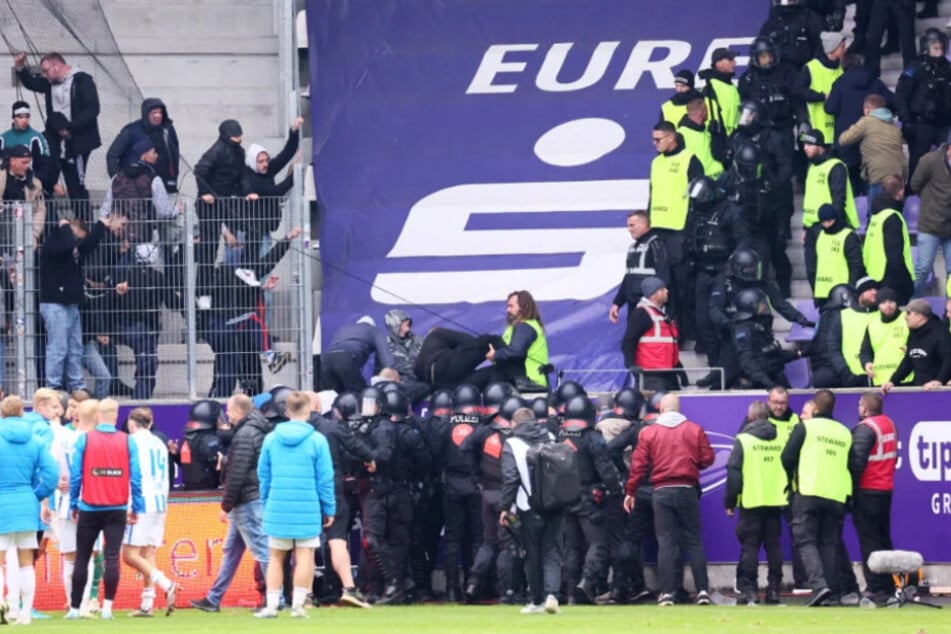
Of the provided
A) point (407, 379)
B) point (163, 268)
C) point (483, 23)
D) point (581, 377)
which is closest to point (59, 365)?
point (163, 268)

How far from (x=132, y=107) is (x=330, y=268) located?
113 inches

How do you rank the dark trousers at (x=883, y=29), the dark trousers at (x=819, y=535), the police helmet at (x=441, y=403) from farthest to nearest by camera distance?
the dark trousers at (x=883, y=29)
the police helmet at (x=441, y=403)
the dark trousers at (x=819, y=535)

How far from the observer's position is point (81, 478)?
1902 cm

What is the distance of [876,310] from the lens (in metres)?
22.5

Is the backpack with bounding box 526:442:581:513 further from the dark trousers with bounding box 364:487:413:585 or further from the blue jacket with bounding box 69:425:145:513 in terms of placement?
the blue jacket with bounding box 69:425:145:513

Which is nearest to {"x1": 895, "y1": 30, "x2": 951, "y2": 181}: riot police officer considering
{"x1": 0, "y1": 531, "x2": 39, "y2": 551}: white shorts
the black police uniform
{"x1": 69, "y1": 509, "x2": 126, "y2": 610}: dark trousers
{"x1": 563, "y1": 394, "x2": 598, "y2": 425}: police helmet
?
the black police uniform

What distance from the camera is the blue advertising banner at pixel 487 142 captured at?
26594 mm

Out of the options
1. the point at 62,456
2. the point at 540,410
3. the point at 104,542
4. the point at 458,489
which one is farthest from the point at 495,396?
the point at 104,542

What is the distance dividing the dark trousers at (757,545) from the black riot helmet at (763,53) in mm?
6265

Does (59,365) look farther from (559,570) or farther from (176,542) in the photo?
(559,570)

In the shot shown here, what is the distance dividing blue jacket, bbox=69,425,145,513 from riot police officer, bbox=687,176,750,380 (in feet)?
22.1

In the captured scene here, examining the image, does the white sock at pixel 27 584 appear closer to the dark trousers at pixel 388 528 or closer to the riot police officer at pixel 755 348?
the dark trousers at pixel 388 528

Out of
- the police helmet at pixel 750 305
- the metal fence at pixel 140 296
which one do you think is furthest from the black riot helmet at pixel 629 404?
the metal fence at pixel 140 296

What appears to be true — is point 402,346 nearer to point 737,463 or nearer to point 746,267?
point 746,267
